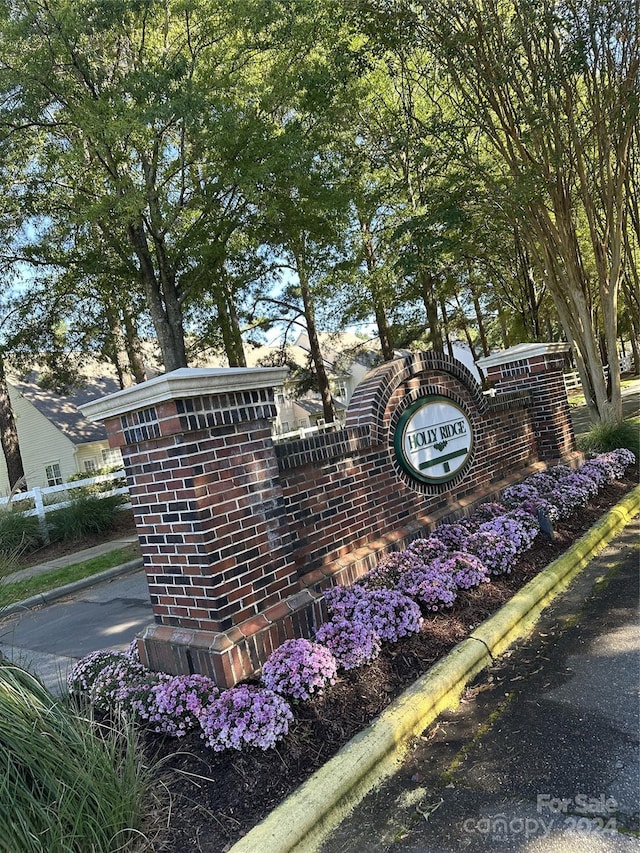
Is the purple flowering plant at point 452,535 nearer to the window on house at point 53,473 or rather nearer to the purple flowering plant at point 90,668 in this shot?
the purple flowering plant at point 90,668

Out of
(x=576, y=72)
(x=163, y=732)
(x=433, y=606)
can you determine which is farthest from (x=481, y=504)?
(x=576, y=72)

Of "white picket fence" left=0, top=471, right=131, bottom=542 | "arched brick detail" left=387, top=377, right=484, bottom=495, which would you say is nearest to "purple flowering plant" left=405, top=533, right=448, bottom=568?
"arched brick detail" left=387, top=377, right=484, bottom=495

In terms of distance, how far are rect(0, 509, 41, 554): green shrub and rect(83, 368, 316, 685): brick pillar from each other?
731 centimetres

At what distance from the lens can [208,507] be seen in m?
3.56

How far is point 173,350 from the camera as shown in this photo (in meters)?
13.0

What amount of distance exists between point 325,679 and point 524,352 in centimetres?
643

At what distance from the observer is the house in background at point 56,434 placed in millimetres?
26156

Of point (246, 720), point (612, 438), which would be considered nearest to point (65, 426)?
point (612, 438)

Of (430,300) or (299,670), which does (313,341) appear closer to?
(430,300)

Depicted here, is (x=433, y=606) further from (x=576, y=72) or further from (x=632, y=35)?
(x=632, y=35)

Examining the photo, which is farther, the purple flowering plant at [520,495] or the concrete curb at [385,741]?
the purple flowering plant at [520,495]

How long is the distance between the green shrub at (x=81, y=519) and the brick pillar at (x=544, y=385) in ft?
26.3

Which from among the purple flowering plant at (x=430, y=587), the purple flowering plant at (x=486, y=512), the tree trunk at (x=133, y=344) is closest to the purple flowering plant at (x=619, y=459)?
the purple flowering plant at (x=486, y=512)

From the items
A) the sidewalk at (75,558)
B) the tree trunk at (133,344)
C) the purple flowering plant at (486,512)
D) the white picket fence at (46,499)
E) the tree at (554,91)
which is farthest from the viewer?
the tree trunk at (133,344)
